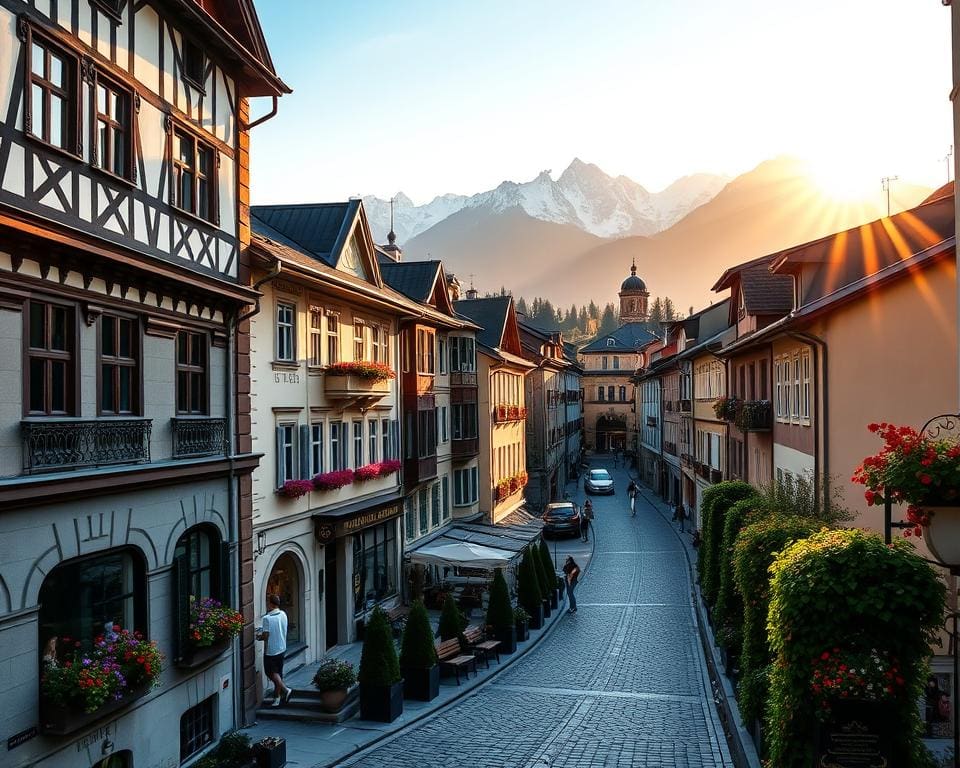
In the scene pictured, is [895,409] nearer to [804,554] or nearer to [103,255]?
[804,554]

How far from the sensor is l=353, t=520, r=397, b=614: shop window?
24734mm

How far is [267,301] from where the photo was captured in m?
19.1

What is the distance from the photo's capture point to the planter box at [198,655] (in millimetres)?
14171

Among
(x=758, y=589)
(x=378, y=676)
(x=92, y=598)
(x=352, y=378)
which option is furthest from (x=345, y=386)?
(x=758, y=589)

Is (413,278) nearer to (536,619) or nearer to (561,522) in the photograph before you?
(536,619)

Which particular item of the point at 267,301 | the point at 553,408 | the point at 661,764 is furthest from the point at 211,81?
the point at 553,408

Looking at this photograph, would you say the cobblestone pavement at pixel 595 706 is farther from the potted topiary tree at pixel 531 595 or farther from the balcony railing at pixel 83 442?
the balcony railing at pixel 83 442

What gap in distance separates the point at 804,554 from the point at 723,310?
3651cm

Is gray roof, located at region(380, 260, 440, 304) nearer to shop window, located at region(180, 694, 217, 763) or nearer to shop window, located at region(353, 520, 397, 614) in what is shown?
shop window, located at region(353, 520, 397, 614)

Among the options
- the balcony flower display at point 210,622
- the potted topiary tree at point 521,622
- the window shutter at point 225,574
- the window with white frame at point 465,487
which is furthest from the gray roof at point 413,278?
the balcony flower display at point 210,622

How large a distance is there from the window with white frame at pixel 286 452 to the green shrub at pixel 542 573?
34.6 feet

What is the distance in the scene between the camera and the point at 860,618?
9.05m

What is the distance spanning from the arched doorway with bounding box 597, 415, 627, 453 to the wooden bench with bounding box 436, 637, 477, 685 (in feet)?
303

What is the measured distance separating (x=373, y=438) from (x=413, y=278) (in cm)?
852
